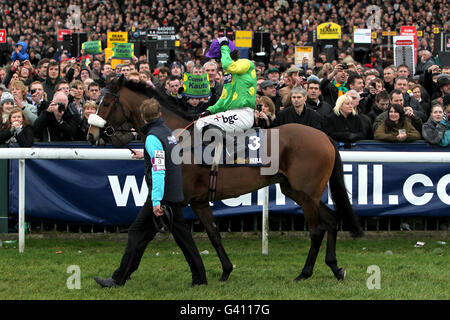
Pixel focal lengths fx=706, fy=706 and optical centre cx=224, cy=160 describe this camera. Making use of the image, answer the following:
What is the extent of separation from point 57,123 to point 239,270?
11.5 feet

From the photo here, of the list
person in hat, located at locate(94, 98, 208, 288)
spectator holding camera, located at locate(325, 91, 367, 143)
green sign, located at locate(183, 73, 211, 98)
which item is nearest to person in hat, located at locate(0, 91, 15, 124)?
green sign, located at locate(183, 73, 211, 98)

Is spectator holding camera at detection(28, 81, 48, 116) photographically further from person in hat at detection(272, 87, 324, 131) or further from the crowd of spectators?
person in hat at detection(272, 87, 324, 131)

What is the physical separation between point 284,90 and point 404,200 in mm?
2866

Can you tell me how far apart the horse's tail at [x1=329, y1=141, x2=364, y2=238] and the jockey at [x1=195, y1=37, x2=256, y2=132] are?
1.08m

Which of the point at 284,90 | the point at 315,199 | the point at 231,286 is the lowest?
the point at 231,286

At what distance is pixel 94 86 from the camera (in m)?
10.9

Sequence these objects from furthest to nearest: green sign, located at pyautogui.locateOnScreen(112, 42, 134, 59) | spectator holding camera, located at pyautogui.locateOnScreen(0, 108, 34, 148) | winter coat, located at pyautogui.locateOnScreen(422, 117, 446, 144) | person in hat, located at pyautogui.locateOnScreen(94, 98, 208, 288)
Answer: green sign, located at pyautogui.locateOnScreen(112, 42, 134, 59) < winter coat, located at pyautogui.locateOnScreen(422, 117, 446, 144) < spectator holding camera, located at pyautogui.locateOnScreen(0, 108, 34, 148) < person in hat, located at pyautogui.locateOnScreen(94, 98, 208, 288)

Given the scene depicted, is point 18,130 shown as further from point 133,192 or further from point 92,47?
Result: point 92,47

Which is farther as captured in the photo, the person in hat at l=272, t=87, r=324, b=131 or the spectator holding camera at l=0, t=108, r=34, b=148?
the person in hat at l=272, t=87, r=324, b=131

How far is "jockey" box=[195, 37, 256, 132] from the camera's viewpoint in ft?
24.5

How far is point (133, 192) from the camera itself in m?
9.34
